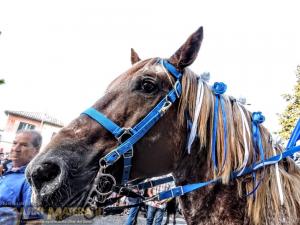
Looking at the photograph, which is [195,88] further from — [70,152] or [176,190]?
[70,152]

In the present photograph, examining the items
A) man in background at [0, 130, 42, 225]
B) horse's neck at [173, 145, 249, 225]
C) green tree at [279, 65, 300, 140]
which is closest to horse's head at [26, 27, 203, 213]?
horse's neck at [173, 145, 249, 225]

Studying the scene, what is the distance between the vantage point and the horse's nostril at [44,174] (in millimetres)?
1758

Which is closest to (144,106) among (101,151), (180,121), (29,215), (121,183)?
(180,121)

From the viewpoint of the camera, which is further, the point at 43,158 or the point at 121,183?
the point at 121,183

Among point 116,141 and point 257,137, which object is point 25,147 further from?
point 257,137

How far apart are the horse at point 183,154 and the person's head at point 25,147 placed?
2651 mm

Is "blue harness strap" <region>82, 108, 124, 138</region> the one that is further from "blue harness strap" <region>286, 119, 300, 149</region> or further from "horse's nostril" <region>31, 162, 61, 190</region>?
"blue harness strap" <region>286, 119, 300, 149</region>

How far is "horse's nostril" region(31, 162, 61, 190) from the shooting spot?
1758 millimetres

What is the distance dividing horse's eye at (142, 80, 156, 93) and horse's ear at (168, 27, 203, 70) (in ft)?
0.99

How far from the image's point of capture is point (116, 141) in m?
2.04

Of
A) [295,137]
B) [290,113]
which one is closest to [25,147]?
[295,137]

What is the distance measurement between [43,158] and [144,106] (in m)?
0.79

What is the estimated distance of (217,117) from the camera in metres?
2.25

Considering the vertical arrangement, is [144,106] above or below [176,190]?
above
